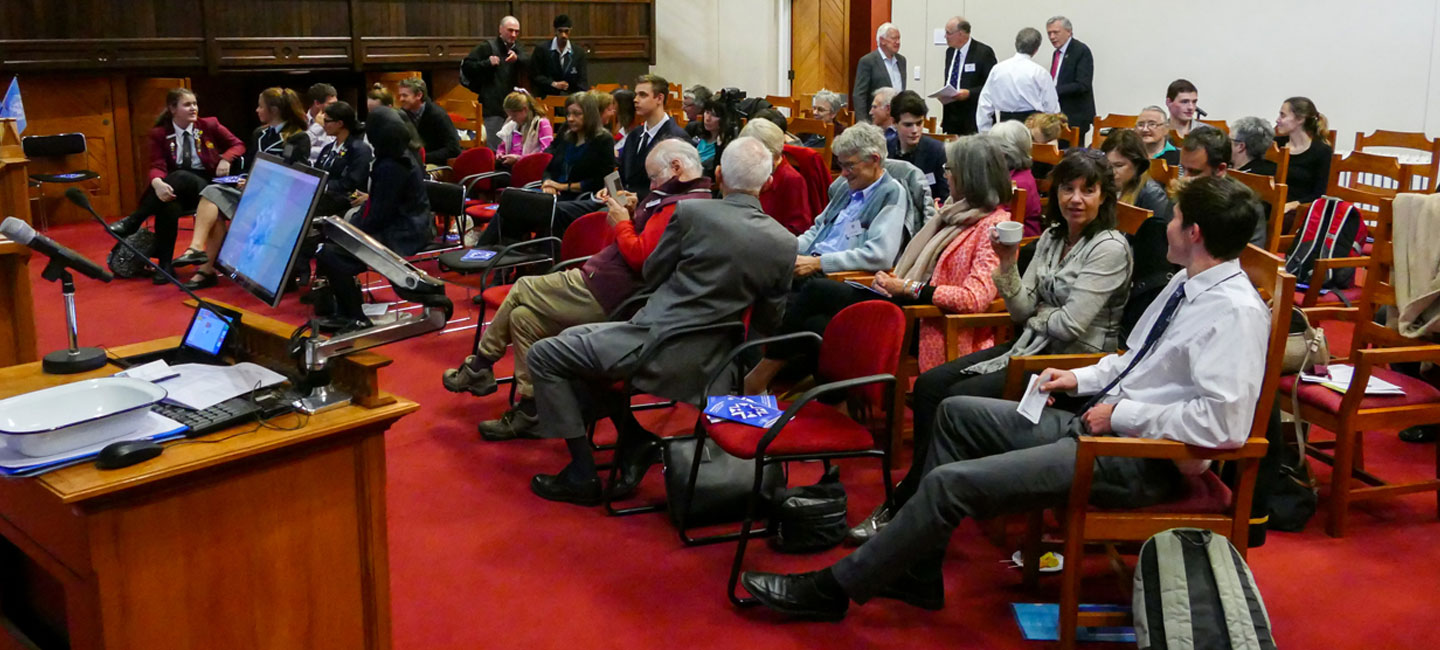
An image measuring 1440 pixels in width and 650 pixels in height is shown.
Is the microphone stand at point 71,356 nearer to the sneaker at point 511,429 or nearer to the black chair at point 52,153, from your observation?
the sneaker at point 511,429

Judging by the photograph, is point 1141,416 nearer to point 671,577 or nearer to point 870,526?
point 870,526

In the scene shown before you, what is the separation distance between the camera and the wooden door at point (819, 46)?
12.8 metres

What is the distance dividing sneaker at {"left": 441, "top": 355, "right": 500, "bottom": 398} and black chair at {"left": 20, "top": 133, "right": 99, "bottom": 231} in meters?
5.56

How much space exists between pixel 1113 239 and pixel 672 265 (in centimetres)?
133

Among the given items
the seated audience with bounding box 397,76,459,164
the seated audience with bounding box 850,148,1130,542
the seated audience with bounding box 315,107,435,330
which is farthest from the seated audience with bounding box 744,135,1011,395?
the seated audience with bounding box 397,76,459,164

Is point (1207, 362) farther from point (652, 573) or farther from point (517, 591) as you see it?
→ point (517, 591)

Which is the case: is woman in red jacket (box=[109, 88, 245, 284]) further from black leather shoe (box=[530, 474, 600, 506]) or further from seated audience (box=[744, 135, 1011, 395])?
seated audience (box=[744, 135, 1011, 395])

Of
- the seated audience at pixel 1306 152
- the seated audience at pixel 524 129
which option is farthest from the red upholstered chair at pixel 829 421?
the seated audience at pixel 524 129

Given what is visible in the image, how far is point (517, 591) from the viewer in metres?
3.21

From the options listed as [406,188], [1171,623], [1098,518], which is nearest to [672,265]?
[1098,518]

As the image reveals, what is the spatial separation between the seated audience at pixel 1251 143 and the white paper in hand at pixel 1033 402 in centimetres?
334

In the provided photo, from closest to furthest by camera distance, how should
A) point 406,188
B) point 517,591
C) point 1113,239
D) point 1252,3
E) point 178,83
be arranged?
point 517,591 → point 1113,239 → point 406,188 → point 1252,3 → point 178,83

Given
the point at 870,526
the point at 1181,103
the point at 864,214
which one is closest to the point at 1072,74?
the point at 1181,103

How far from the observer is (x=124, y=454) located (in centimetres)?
200
